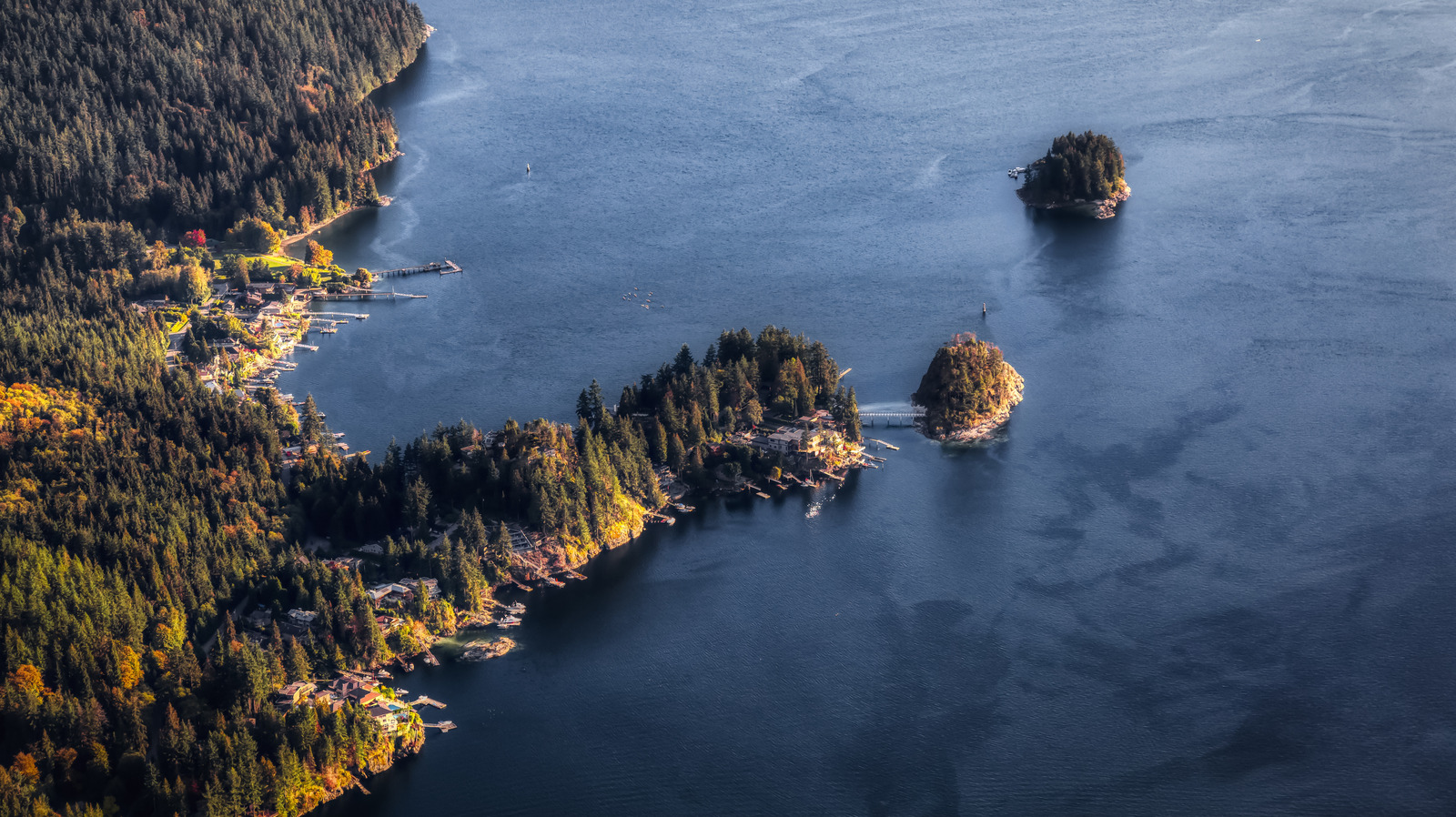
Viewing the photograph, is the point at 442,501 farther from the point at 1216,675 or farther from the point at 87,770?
the point at 1216,675

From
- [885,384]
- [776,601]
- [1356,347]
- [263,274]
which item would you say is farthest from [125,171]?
[1356,347]

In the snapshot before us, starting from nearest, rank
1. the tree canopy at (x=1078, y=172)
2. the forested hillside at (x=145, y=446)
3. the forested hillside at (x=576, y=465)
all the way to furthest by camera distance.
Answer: the forested hillside at (x=145, y=446), the forested hillside at (x=576, y=465), the tree canopy at (x=1078, y=172)

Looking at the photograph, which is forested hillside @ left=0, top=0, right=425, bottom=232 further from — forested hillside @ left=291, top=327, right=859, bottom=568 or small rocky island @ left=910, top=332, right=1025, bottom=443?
small rocky island @ left=910, top=332, right=1025, bottom=443

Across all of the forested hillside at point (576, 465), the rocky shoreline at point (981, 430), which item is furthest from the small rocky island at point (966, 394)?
the forested hillside at point (576, 465)

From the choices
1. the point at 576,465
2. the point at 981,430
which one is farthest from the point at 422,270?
the point at 981,430

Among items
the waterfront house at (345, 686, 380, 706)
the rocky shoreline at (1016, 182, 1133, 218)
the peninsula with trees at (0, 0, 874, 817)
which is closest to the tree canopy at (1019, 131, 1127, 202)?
the rocky shoreline at (1016, 182, 1133, 218)

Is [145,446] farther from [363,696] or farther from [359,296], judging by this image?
[359,296]

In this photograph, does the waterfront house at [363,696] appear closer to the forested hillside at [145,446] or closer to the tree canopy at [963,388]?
the forested hillside at [145,446]
